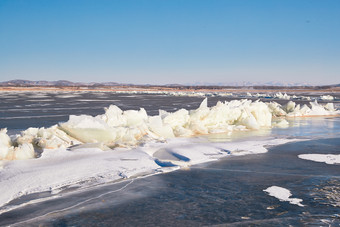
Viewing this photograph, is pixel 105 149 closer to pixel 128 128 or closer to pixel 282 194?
pixel 128 128

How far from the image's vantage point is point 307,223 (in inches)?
96.3

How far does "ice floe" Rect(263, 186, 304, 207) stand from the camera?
2.91 meters

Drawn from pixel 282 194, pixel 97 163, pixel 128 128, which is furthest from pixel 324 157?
pixel 128 128

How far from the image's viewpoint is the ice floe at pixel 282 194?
9.55 ft

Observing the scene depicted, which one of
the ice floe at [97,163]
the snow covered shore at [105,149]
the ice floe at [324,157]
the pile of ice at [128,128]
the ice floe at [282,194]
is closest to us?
the ice floe at [282,194]

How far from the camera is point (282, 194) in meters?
3.10

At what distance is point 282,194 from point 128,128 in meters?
3.55

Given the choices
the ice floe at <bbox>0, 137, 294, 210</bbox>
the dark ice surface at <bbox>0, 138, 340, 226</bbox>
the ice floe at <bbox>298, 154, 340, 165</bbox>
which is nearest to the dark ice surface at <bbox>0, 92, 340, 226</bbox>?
the dark ice surface at <bbox>0, 138, 340, 226</bbox>

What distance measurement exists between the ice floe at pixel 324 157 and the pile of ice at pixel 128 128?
2.41 metres

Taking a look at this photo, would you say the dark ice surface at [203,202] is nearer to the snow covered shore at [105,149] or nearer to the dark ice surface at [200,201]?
the dark ice surface at [200,201]

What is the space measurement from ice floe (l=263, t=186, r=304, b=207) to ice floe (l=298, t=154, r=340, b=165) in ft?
5.02

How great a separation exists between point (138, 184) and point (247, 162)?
1.64 metres

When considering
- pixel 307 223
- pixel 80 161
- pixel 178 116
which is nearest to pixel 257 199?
pixel 307 223

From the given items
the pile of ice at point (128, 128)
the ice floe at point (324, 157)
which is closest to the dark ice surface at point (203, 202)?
the ice floe at point (324, 157)
